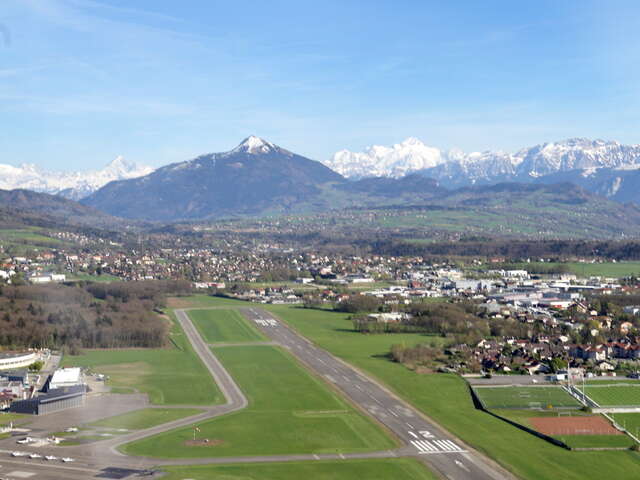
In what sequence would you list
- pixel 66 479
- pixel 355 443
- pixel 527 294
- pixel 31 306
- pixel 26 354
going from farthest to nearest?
pixel 527 294
pixel 31 306
pixel 26 354
pixel 355 443
pixel 66 479

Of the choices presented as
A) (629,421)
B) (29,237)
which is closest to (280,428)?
(629,421)

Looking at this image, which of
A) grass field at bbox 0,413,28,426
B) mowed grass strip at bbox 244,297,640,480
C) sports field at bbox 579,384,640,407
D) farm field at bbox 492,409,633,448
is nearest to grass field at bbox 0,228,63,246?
mowed grass strip at bbox 244,297,640,480

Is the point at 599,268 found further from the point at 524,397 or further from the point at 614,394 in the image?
the point at 524,397

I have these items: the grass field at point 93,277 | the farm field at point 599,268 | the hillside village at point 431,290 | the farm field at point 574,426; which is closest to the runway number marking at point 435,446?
the farm field at point 574,426

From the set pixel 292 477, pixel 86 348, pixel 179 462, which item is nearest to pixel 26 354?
pixel 86 348

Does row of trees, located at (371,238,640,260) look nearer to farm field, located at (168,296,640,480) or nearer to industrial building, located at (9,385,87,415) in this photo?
farm field, located at (168,296,640,480)

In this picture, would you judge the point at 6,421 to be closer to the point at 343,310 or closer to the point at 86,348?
the point at 86,348

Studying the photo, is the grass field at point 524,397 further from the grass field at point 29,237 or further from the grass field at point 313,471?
the grass field at point 29,237
